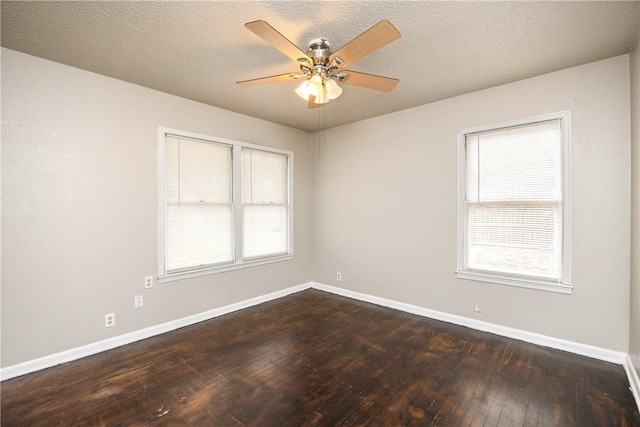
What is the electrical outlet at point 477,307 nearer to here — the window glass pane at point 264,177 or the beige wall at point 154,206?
the beige wall at point 154,206

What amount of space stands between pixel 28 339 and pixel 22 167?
1469 mm

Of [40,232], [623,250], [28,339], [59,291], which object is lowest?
[28,339]

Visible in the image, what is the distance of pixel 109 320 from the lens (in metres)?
2.81

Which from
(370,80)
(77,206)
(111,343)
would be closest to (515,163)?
(370,80)

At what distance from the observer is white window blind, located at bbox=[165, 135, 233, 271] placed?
331 cm

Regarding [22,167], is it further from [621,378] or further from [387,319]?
[621,378]

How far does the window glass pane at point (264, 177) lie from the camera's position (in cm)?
404

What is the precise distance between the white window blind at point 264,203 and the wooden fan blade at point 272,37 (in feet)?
7.29

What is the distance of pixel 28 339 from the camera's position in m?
2.40

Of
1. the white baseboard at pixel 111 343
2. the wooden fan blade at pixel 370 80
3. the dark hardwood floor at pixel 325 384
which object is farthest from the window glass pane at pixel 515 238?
the white baseboard at pixel 111 343

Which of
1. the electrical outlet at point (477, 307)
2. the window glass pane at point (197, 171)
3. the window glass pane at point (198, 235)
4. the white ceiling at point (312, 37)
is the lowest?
the electrical outlet at point (477, 307)

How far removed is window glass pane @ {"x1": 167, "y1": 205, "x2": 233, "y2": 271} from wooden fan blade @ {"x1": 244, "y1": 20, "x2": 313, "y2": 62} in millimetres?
2305

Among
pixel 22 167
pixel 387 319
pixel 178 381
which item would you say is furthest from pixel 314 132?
pixel 178 381

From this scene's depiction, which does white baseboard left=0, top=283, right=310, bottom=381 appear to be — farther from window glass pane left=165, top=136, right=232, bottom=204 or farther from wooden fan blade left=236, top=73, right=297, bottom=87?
wooden fan blade left=236, top=73, right=297, bottom=87
